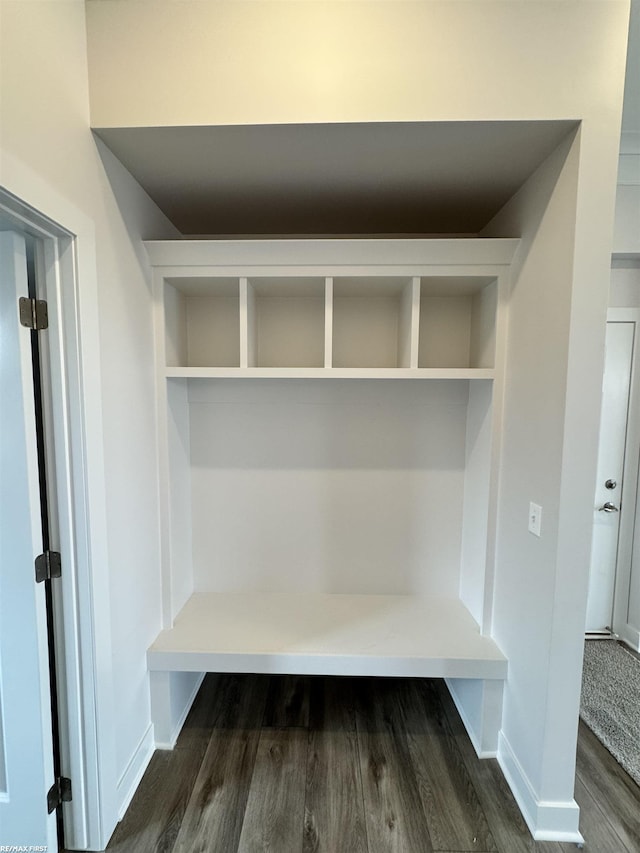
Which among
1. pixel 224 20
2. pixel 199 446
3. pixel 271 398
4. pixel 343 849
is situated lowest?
pixel 343 849

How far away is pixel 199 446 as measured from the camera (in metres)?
2.14

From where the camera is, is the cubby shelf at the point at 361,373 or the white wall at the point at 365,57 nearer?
the white wall at the point at 365,57

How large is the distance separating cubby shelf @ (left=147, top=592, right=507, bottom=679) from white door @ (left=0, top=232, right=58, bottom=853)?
19.2 inches

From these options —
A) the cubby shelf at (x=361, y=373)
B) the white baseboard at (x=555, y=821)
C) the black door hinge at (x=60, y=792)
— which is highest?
the cubby shelf at (x=361, y=373)

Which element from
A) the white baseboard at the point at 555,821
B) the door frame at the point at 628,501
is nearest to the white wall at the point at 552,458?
the white baseboard at the point at 555,821

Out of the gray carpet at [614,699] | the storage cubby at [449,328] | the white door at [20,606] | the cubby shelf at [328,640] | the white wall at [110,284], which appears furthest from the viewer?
the storage cubby at [449,328]

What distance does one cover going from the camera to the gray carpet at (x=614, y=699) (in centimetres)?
181

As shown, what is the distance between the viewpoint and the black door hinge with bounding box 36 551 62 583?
1236mm

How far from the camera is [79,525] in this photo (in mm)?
1277

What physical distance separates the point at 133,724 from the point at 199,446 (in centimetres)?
125

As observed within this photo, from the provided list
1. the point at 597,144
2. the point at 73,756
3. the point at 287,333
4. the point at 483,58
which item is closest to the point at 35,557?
the point at 73,756

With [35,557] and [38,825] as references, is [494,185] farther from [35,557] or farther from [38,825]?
[38,825]

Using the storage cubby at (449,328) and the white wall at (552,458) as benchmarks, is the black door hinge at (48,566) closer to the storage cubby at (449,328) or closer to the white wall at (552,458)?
the white wall at (552,458)

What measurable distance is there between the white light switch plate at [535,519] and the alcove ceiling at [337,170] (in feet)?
4.35
